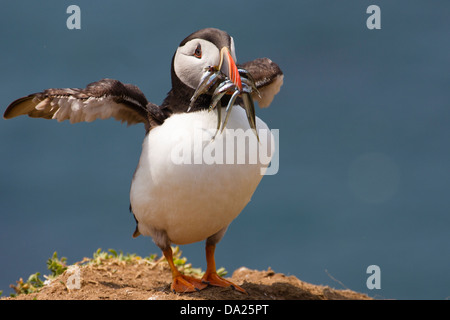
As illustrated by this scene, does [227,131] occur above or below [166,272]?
above

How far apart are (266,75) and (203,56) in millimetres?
1618

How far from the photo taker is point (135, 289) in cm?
645

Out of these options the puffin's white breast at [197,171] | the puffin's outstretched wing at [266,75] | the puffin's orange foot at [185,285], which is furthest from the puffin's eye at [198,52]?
the puffin's orange foot at [185,285]

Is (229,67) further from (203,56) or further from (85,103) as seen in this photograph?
(85,103)

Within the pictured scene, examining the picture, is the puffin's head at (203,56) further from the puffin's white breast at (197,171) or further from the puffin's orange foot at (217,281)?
the puffin's orange foot at (217,281)

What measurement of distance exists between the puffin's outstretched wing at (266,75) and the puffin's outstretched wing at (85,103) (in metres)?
1.49

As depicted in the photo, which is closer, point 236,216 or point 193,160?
point 193,160

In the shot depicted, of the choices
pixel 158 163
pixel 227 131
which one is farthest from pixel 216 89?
pixel 158 163

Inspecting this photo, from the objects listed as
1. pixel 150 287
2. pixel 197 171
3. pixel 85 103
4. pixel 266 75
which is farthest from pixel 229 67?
pixel 150 287

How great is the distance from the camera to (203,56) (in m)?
5.71

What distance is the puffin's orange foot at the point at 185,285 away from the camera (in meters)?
6.30
